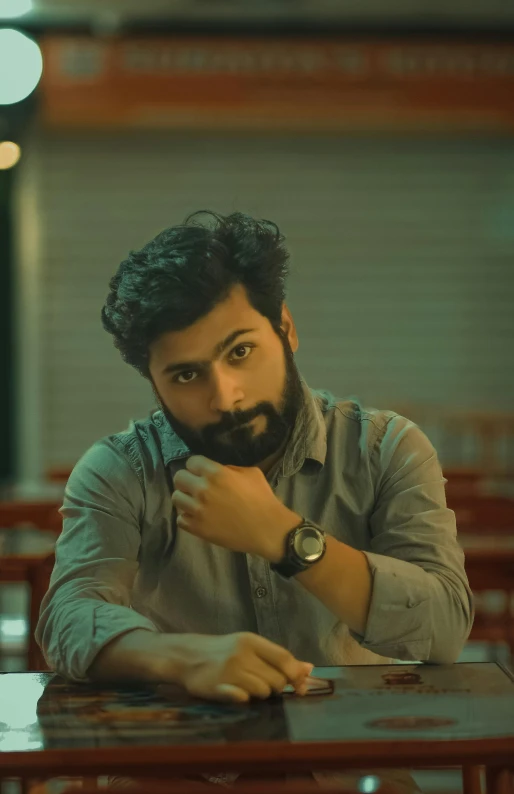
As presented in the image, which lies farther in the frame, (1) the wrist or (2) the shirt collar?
(2) the shirt collar

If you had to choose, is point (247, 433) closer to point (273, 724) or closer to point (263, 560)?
point (263, 560)

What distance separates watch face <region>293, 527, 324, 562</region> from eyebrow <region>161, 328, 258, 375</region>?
10.1 inches

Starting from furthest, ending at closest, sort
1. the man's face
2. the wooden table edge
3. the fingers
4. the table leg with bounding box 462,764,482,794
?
the table leg with bounding box 462,764,482,794 → the man's face → the fingers → the wooden table edge

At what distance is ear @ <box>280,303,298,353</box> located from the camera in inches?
60.4

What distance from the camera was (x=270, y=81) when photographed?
7.48 metres

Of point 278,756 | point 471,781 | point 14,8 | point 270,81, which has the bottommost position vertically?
point 471,781

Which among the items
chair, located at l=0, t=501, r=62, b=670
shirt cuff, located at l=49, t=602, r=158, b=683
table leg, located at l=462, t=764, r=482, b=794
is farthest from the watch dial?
chair, located at l=0, t=501, r=62, b=670

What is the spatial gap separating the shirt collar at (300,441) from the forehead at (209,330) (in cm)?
12

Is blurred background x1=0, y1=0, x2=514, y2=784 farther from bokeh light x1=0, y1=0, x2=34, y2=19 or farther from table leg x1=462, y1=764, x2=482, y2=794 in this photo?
table leg x1=462, y1=764, x2=482, y2=794

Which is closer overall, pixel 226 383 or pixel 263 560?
pixel 226 383

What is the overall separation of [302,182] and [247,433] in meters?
6.80

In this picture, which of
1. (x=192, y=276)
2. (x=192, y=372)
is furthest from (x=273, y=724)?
(x=192, y=276)

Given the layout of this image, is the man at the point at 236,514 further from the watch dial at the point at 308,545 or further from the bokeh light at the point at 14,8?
the bokeh light at the point at 14,8

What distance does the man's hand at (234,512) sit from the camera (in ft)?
4.67
